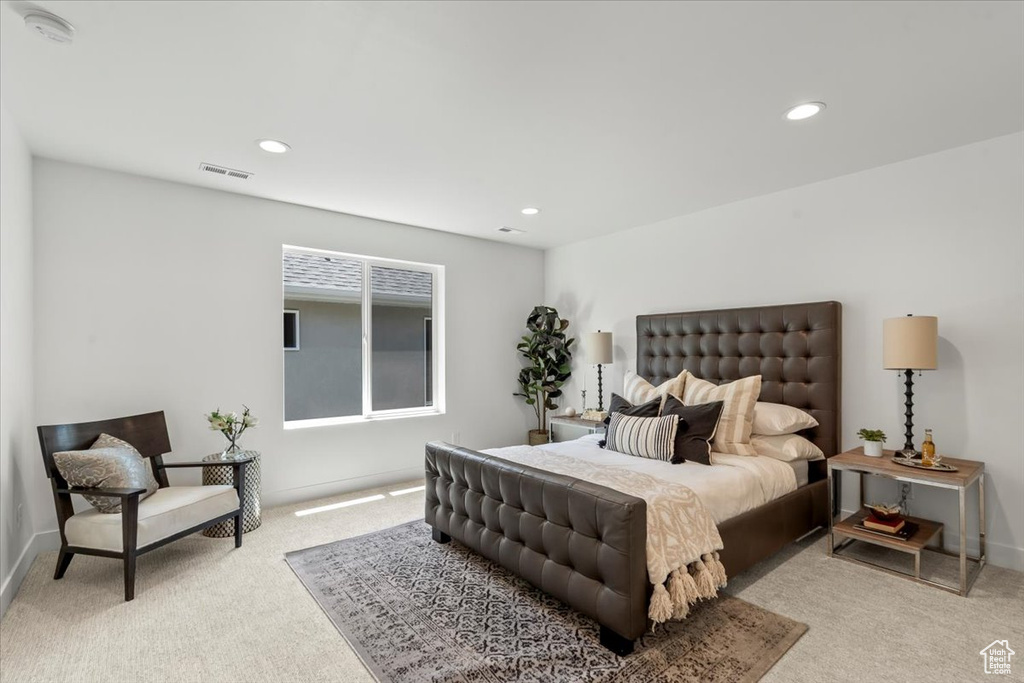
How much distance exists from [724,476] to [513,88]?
7.66 feet

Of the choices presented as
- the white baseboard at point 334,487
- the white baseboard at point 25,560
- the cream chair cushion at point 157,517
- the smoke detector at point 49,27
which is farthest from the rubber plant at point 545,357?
the smoke detector at point 49,27

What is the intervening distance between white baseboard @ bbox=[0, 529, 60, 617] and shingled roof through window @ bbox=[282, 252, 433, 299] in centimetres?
234

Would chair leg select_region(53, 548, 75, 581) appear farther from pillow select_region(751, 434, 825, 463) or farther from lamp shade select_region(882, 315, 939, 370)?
lamp shade select_region(882, 315, 939, 370)

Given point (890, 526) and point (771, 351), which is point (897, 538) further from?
point (771, 351)

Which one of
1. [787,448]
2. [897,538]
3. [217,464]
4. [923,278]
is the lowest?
[897,538]

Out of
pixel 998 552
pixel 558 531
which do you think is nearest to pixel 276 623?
pixel 558 531

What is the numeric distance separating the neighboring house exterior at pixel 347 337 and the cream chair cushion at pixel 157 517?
4.23 ft

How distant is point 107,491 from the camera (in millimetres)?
2566

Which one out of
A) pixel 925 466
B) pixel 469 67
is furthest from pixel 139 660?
pixel 925 466

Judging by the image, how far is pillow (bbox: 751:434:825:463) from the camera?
10.5 feet

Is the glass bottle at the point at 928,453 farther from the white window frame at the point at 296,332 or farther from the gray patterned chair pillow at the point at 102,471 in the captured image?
the white window frame at the point at 296,332

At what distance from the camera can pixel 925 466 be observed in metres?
2.71

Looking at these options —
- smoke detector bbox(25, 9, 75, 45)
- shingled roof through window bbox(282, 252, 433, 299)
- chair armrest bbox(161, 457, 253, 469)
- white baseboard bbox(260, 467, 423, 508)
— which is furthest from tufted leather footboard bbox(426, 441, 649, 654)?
smoke detector bbox(25, 9, 75, 45)

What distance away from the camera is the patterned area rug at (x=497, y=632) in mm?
1956
